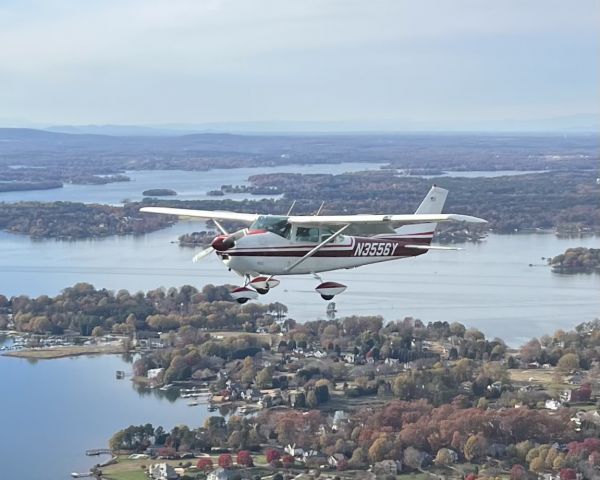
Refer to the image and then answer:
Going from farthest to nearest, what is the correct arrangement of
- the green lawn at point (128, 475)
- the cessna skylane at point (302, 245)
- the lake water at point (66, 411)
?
the lake water at point (66, 411) < the green lawn at point (128, 475) < the cessna skylane at point (302, 245)

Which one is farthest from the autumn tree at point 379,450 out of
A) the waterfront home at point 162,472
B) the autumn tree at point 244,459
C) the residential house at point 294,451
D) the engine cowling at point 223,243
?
the engine cowling at point 223,243

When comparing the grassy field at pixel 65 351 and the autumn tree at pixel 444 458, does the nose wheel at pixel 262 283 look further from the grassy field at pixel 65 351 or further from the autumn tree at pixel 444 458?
the grassy field at pixel 65 351

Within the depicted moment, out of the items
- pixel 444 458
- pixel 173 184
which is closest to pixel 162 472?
pixel 444 458

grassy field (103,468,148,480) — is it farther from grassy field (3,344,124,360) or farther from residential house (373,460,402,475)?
grassy field (3,344,124,360)

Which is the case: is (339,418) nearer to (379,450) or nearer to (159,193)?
(379,450)

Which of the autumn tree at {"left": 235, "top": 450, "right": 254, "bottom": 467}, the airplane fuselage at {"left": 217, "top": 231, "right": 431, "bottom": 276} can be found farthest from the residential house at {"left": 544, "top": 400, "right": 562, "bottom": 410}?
the airplane fuselage at {"left": 217, "top": 231, "right": 431, "bottom": 276}

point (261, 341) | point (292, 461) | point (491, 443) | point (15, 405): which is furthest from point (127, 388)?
point (491, 443)
